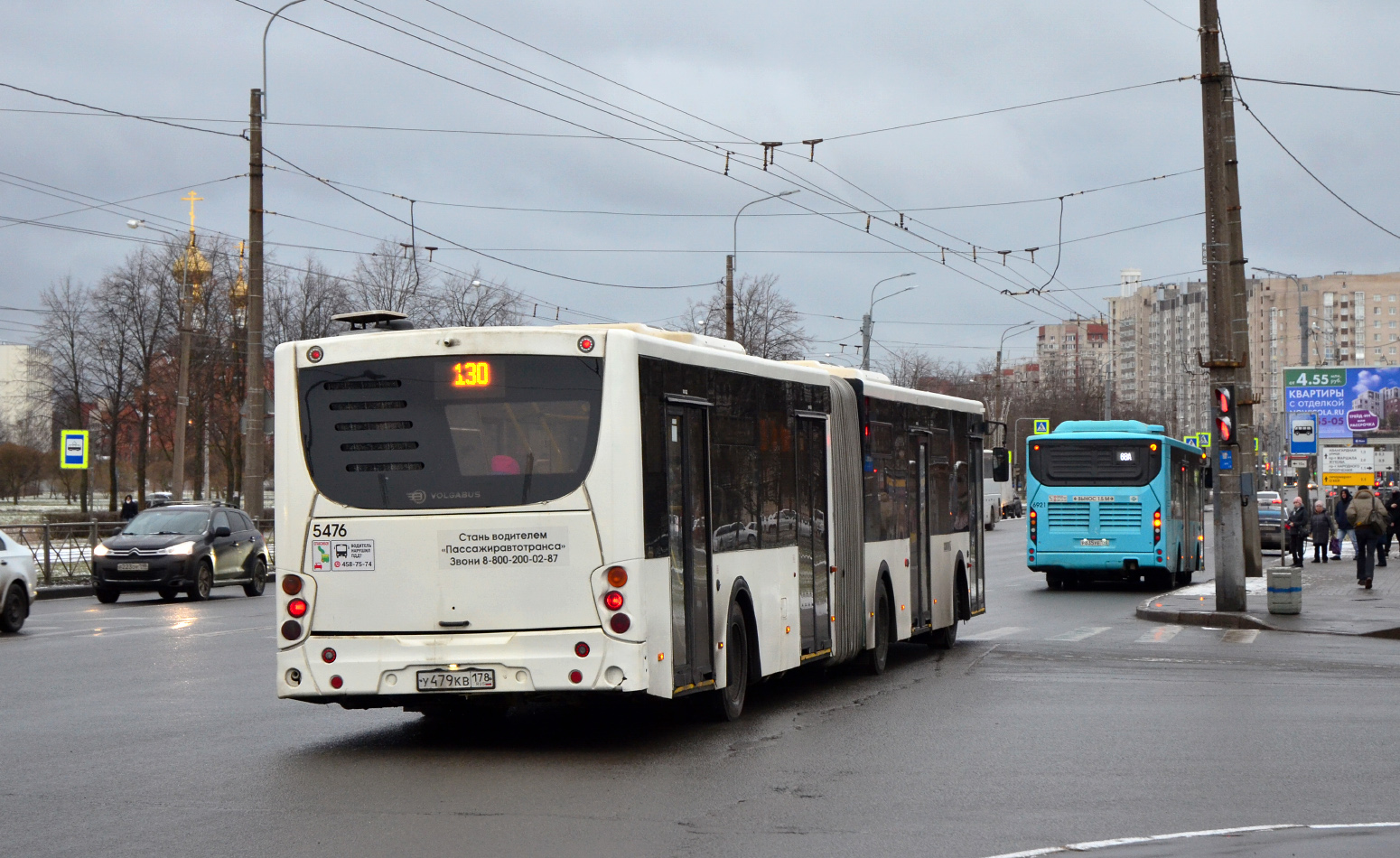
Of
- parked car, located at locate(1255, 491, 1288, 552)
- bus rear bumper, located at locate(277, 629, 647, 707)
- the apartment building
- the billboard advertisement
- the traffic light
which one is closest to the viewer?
bus rear bumper, located at locate(277, 629, 647, 707)

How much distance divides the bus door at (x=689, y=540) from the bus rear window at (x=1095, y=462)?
69.3ft

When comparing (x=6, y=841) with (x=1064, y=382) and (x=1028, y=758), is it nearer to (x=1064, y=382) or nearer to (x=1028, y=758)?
(x=1028, y=758)

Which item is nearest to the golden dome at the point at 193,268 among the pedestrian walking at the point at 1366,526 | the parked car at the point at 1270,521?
the parked car at the point at 1270,521

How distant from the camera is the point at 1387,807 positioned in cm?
885

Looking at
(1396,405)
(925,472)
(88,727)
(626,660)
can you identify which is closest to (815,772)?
(626,660)

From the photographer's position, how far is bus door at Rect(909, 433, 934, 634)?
1745 centimetres

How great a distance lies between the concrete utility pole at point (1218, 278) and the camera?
23.5 m

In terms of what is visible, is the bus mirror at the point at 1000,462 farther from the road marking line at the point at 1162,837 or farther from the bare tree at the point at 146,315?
the bare tree at the point at 146,315

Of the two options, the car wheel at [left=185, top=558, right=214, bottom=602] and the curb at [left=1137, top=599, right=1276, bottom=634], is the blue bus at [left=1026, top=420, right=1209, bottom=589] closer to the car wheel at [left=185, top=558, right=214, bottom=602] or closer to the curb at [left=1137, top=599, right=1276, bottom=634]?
the curb at [left=1137, top=599, right=1276, bottom=634]

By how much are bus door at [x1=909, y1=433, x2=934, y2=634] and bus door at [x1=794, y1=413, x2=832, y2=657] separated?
10.2 ft

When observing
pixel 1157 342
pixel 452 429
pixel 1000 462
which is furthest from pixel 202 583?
pixel 1157 342

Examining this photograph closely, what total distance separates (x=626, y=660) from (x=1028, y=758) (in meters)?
2.59

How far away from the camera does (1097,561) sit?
31656 mm

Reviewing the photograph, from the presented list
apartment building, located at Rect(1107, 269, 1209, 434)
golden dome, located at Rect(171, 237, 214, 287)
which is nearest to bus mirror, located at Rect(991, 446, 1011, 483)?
golden dome, located at Rect(171, 237, 214, 287)
